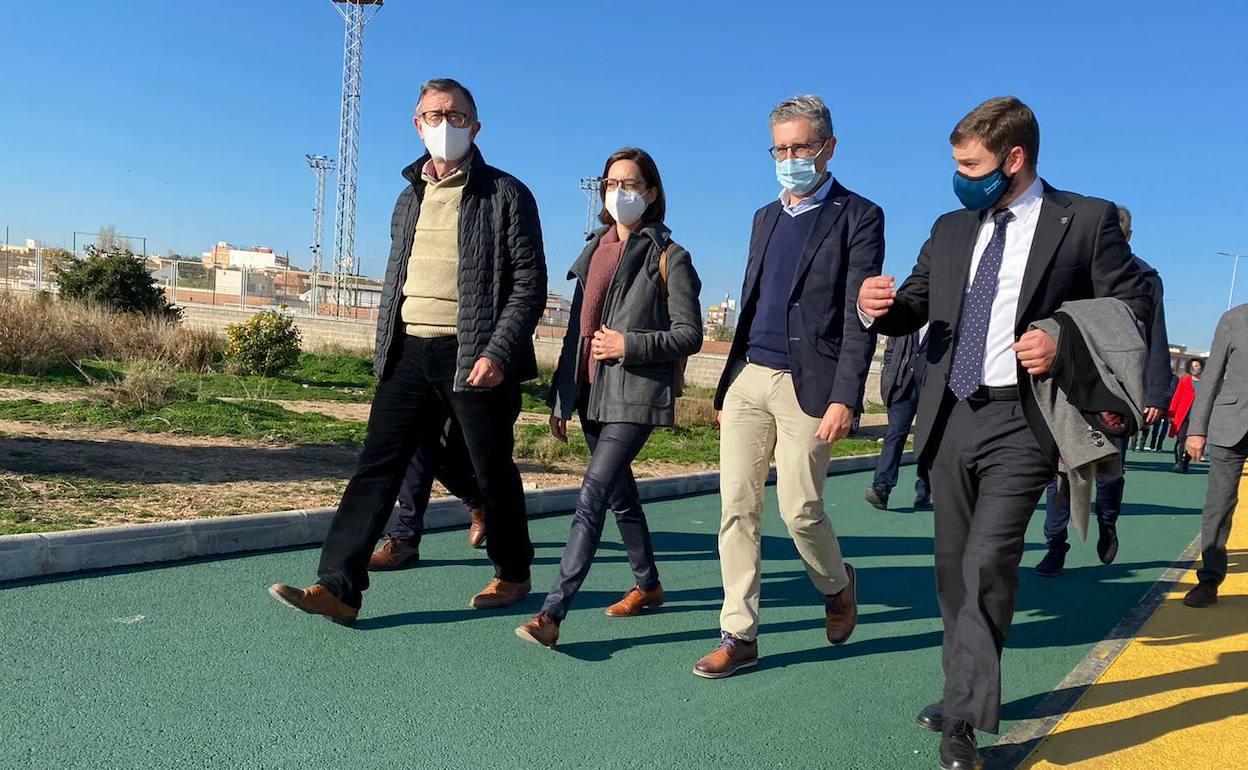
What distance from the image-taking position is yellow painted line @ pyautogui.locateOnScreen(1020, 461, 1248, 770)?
11.8 feet

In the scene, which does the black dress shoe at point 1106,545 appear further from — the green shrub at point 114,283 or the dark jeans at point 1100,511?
the green shrub at point 114,283

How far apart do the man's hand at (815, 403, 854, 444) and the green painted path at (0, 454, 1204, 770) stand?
101cm

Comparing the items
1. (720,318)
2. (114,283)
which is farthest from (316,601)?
(720,318)

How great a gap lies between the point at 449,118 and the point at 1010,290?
7.90 feet

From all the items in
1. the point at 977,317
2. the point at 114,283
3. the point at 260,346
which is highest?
Result: the point at 114,283

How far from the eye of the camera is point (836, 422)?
393cm

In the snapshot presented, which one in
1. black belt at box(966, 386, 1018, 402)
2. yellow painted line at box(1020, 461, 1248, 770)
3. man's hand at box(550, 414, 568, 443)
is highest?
black belt at box(966, 386, 1018, 402)

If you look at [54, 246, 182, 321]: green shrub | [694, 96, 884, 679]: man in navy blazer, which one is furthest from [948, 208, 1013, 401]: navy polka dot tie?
[54, 246, 182, 321]: green shrub

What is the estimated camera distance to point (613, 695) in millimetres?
3771

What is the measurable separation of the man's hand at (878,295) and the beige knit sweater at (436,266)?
1763mm

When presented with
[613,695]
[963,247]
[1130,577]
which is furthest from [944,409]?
[1130,577]

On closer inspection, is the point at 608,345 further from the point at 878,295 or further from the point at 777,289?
the point at 878,295

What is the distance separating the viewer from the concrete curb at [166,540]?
457 centimetres

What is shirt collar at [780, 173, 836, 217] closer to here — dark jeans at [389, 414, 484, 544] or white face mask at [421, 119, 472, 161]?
white face mask at [421, 119, 472, 161]
